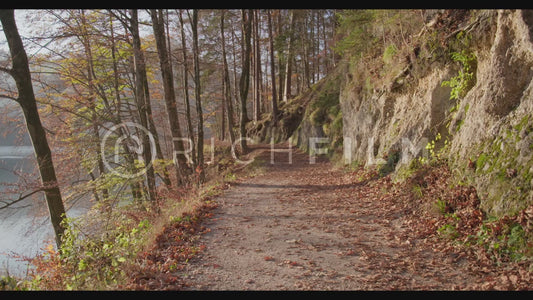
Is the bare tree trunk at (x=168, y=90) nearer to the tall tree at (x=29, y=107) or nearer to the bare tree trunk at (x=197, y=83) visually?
the bare tree trunk at (x=197, y=83)

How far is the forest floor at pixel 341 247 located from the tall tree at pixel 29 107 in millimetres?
3907

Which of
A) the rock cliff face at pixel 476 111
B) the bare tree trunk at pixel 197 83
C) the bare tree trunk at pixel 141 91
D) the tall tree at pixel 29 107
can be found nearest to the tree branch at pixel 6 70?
the tall tree at pixel 29 107

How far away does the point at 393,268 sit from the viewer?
12.8ft

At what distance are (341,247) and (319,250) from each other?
1.24 ft

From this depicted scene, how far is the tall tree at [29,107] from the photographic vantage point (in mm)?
6766

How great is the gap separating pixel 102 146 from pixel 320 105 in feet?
40.4

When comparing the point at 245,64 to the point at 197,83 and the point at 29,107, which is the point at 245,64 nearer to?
the point at 197,83

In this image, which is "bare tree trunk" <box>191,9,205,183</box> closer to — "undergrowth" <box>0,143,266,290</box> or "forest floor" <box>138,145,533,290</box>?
"forest floor" <box>138,145,533,290</box>

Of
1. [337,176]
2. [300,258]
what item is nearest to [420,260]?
[300,258]

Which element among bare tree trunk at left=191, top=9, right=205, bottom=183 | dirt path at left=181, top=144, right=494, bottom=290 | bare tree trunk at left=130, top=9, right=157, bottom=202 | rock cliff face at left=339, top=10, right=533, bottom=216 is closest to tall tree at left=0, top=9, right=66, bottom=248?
bare tree trunk at left=130, top=9, right=157, bottom=202

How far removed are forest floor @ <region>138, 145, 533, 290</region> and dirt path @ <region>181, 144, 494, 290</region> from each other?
0.01 m

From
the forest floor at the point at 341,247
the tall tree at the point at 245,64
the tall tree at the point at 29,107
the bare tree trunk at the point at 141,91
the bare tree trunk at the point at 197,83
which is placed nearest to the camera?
the forest floor at the point at 341,247

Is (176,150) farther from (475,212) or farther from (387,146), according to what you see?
(475,212)

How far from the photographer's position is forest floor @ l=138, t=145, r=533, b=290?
11.8ft
